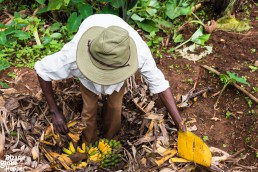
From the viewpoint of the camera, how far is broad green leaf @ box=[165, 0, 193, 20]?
3838mm

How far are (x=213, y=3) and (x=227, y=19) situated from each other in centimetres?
27

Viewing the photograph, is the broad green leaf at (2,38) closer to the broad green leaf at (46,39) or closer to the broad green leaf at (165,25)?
the broad green leaf at (46,39)

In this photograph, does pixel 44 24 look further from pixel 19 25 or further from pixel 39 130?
pixel 39 130

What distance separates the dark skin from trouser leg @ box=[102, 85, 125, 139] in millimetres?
301

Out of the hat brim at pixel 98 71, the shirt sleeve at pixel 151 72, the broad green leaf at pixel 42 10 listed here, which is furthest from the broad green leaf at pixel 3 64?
the shirt sleeve at pixel 151 72

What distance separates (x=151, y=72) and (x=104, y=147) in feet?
2.35

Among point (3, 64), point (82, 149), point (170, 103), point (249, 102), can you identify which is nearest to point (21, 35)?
point (3, 64)

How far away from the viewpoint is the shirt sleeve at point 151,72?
2346 mm

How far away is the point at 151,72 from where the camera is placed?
241 centimetres

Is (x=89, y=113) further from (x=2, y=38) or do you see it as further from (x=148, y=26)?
(x=148, y=26)

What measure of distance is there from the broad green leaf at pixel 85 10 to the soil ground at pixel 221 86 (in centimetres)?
71

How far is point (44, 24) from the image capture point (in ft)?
12.7

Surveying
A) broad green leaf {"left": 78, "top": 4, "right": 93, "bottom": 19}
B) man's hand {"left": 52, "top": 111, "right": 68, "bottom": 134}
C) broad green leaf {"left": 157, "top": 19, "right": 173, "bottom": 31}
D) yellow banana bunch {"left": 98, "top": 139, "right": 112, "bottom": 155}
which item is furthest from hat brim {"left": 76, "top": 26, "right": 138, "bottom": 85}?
broad green leaf {"left": 157, "top": 19, "right": 173, "bottom": 31}

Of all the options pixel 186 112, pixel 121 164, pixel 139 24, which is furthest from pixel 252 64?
pixel 121 164
